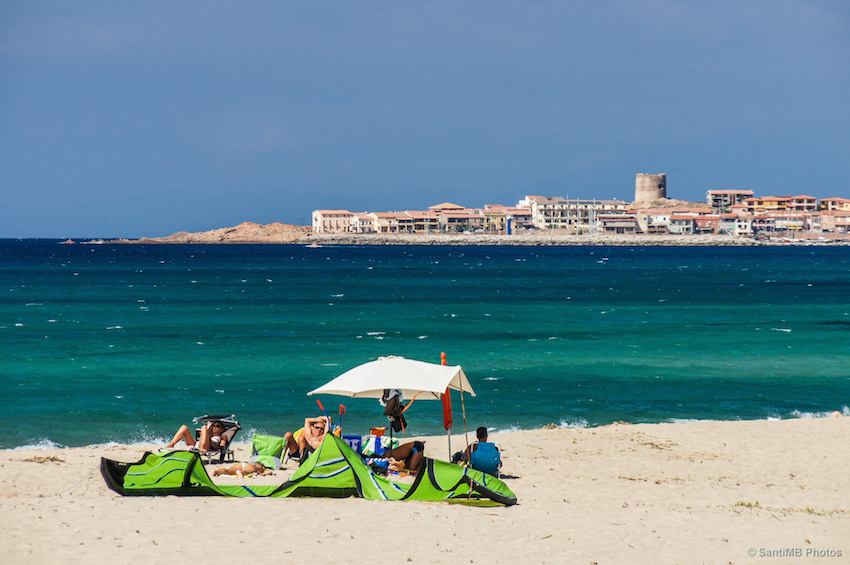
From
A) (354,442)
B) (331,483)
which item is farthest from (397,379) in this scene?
(331,483)

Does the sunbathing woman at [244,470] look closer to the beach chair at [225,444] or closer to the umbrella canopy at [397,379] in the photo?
the beach chair at [225,444]

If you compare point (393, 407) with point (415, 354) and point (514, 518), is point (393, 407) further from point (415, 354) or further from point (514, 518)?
point (415, 354)

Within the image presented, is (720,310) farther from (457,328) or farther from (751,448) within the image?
(751,448)

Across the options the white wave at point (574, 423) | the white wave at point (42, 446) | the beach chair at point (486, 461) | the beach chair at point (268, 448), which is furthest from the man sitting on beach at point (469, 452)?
the white wave at point (42, 446)

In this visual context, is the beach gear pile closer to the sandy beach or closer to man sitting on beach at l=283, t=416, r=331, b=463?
the sandy beach

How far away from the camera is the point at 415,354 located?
30.2 m

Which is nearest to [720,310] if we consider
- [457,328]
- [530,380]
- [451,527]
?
[457,328]

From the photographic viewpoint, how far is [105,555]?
8578 mm

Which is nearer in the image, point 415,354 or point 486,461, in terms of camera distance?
point 486,461

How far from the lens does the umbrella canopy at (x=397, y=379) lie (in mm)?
12352

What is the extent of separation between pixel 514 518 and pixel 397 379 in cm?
297

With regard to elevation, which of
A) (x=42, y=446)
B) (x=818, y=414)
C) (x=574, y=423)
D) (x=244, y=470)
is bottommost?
(x=818, y=414)

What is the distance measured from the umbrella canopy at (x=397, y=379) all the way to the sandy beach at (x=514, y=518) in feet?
5.30

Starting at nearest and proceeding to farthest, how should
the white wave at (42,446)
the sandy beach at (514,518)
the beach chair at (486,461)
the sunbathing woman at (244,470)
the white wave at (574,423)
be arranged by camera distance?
Answer: the sandy beach at (514,518)
the beach chair at (486,461)
the sunbathing woman at (244,470)
the white wave at (42,446)
the white wave at (574,423)
